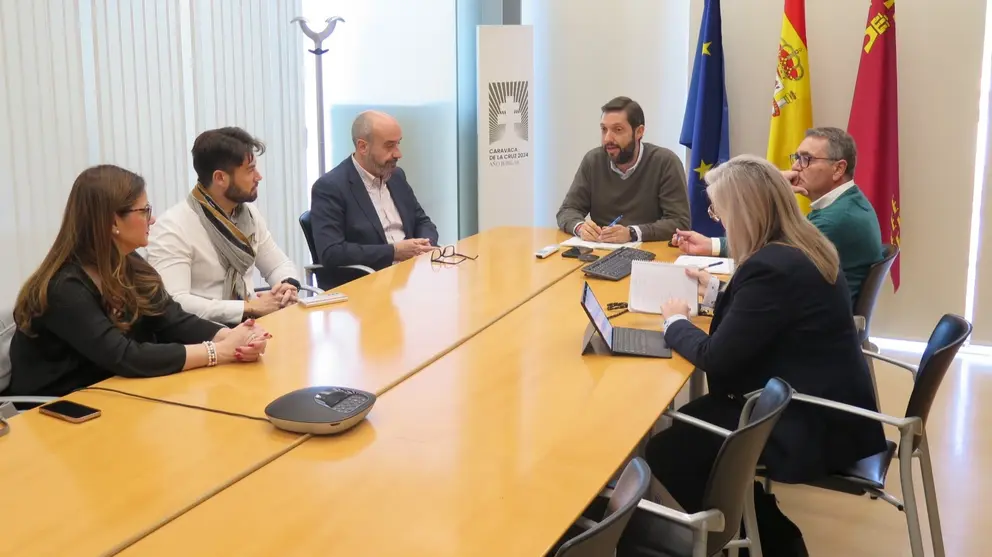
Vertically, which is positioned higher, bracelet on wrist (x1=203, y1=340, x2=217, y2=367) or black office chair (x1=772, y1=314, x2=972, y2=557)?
bracelet on wrist (x1=203, y1=340, x2=217, y2=367)

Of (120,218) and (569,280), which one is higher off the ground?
(120,218)

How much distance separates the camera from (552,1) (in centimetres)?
611

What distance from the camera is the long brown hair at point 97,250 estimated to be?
Result: 229cm

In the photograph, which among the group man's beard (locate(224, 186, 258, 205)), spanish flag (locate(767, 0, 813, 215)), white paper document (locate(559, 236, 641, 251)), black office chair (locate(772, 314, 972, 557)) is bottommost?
black office chair (locate(772, 314, 972, 557))

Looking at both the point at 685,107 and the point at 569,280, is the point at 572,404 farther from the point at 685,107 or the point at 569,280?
the point at 685,107

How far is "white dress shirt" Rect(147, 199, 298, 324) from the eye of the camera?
306 cm

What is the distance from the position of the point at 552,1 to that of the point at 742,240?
4.07m

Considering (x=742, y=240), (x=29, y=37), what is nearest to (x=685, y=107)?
(x=742, y=240)

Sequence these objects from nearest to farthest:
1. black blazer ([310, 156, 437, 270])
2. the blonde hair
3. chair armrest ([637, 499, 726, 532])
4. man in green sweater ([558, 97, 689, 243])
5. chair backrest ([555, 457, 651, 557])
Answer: chair backrest ([555, 457, 651, 557]) < chair armrest ([637, 499, 726, 532]) < the blonde hair < black blazer ([310, 156, 437, 270]) < man in green sweater ([558, 97, 689, 243])

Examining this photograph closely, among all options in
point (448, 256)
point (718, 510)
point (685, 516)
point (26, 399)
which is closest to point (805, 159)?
point (448, 256)

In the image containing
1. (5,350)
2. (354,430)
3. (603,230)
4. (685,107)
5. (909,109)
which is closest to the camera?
(354,430)

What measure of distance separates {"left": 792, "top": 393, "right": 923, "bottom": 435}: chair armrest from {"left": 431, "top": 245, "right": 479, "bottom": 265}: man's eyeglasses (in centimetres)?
187

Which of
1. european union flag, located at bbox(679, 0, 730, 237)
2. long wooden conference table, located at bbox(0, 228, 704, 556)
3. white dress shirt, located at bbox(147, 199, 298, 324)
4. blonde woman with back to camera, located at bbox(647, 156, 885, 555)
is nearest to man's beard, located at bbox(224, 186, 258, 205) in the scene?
white dress shirt, located at bbox(147, 199, 298, 324)

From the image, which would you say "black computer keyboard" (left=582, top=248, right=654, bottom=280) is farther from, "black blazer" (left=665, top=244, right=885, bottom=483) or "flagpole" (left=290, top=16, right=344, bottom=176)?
"flagpole" (left=290, top=16, right=344, bottom=176)
